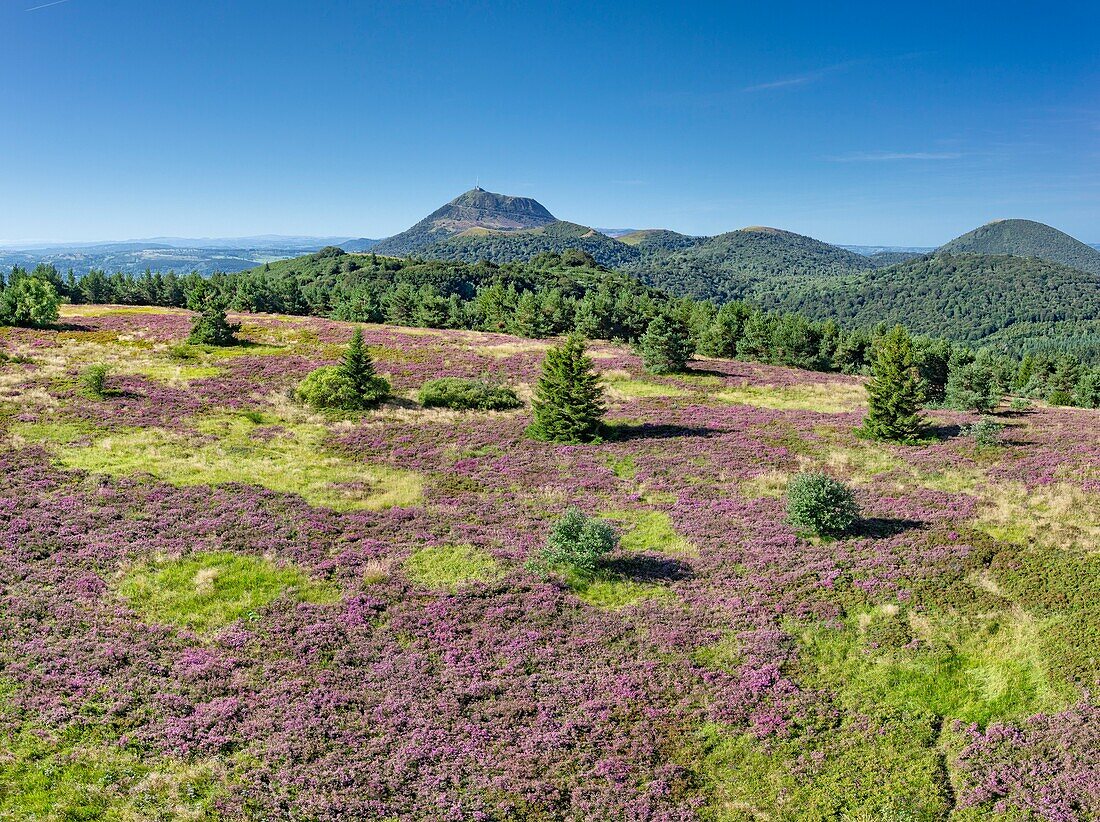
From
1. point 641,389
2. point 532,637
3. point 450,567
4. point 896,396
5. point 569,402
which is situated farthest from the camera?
point 641,389

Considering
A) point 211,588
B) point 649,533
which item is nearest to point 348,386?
point 211,588

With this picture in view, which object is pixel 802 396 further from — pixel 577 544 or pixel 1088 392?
pixel 1088 392

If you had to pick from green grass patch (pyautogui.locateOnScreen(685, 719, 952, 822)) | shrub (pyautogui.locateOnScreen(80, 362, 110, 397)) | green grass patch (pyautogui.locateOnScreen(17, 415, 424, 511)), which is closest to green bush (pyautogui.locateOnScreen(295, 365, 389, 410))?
green grass patch (pyautogui.locateOnScreen(17, 415, 424, 511))

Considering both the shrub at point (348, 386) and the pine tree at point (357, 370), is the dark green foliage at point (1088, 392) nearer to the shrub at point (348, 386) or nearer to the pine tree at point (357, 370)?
the shrub at point (348, 386)

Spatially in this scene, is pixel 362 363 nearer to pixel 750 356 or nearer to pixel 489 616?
pixel 489 616

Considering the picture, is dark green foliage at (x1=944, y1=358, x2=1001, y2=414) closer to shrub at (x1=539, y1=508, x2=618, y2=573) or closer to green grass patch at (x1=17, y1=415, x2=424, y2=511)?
shrub at (x1=539, y1=508, x2=618, y2=573)
